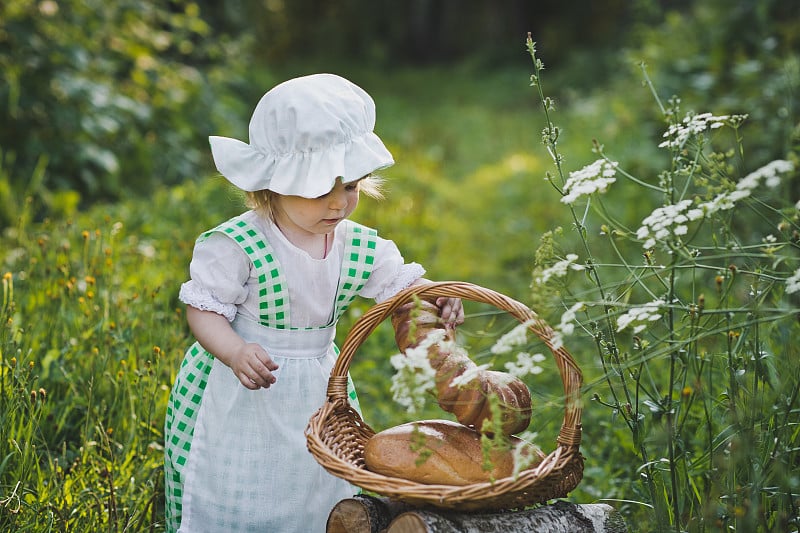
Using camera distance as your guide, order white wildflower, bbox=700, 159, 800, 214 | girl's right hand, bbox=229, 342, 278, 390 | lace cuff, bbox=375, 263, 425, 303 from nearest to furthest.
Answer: white wildflower, bbox=700, 159, 800, 214, girl's right hand, bbox=229, 342, 278, 390, lace cuff, bbox=375, 263, 425, 303

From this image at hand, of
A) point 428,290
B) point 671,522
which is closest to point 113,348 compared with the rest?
point 428,290

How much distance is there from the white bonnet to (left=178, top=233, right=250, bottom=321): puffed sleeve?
187mm

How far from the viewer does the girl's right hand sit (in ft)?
7.29

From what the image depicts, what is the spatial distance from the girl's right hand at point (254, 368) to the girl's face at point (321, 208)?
37cm

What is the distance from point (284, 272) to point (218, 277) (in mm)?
177

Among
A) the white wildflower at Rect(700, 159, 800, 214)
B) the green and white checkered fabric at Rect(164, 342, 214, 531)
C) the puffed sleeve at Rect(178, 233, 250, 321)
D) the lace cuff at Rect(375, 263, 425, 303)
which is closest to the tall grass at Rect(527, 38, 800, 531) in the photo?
the white wildflower at Rect(700, 159, 800, 214)

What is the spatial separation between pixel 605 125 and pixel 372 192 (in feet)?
21.3

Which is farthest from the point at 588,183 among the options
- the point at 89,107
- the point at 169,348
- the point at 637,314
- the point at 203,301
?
the point at 89,107

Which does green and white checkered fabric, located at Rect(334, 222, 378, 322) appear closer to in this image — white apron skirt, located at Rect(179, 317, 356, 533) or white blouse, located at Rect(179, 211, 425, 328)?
white blouse, located at Rect(179, 211, 425, 328)

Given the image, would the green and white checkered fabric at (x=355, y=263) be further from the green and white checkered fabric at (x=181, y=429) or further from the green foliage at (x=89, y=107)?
the green foliage at (x=89, y=107)

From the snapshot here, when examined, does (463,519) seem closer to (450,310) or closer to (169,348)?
(450,310)

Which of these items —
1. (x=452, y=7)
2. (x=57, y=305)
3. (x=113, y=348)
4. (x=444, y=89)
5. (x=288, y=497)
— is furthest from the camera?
(x=452, y=7)

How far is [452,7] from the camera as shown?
2362 cm

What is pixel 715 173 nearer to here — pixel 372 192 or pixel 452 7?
pixel 372 192
